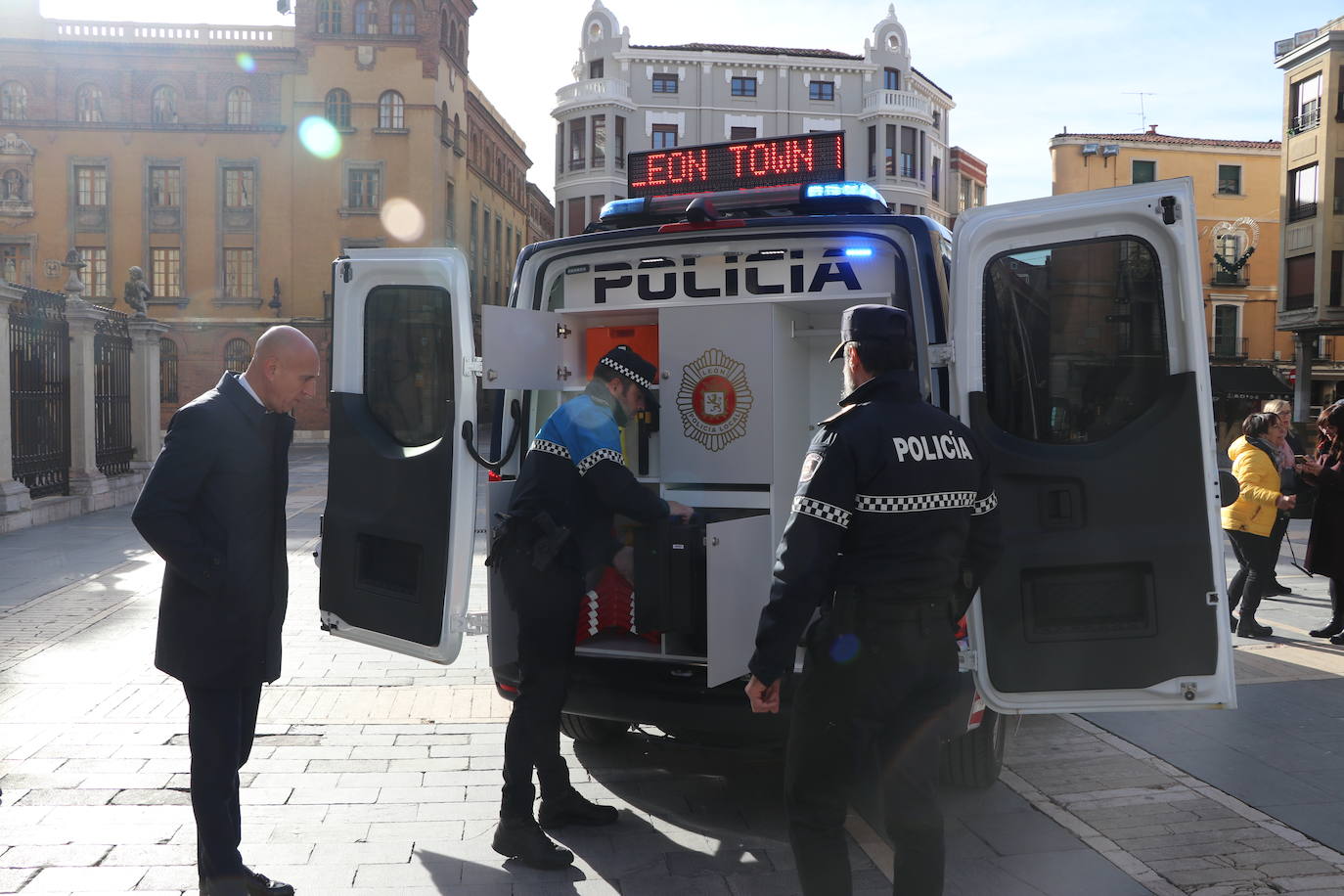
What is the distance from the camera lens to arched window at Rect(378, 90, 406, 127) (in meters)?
44.0

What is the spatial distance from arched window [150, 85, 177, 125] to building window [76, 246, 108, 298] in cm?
526

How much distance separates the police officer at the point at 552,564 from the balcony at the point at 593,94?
51919 mm

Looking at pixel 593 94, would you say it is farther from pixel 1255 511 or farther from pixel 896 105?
pixel 1255 511

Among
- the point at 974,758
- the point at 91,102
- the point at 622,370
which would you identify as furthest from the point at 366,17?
the point at 974,758

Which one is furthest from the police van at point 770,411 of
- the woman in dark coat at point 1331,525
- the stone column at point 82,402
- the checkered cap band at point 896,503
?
the stone column at point 82,402

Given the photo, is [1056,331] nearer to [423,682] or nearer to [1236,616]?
[423,682]

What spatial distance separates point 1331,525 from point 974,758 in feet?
15.5

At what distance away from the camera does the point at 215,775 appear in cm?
362

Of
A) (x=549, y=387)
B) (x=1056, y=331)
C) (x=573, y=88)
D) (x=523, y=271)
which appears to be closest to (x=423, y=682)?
(x=549, y=387)

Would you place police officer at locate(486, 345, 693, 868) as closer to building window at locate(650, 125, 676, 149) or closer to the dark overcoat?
the dark overcoat

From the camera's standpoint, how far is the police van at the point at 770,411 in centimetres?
396

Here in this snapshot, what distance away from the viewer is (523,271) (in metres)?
5.31

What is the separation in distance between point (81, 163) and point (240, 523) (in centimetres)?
4615

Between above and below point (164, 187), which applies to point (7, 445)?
below
